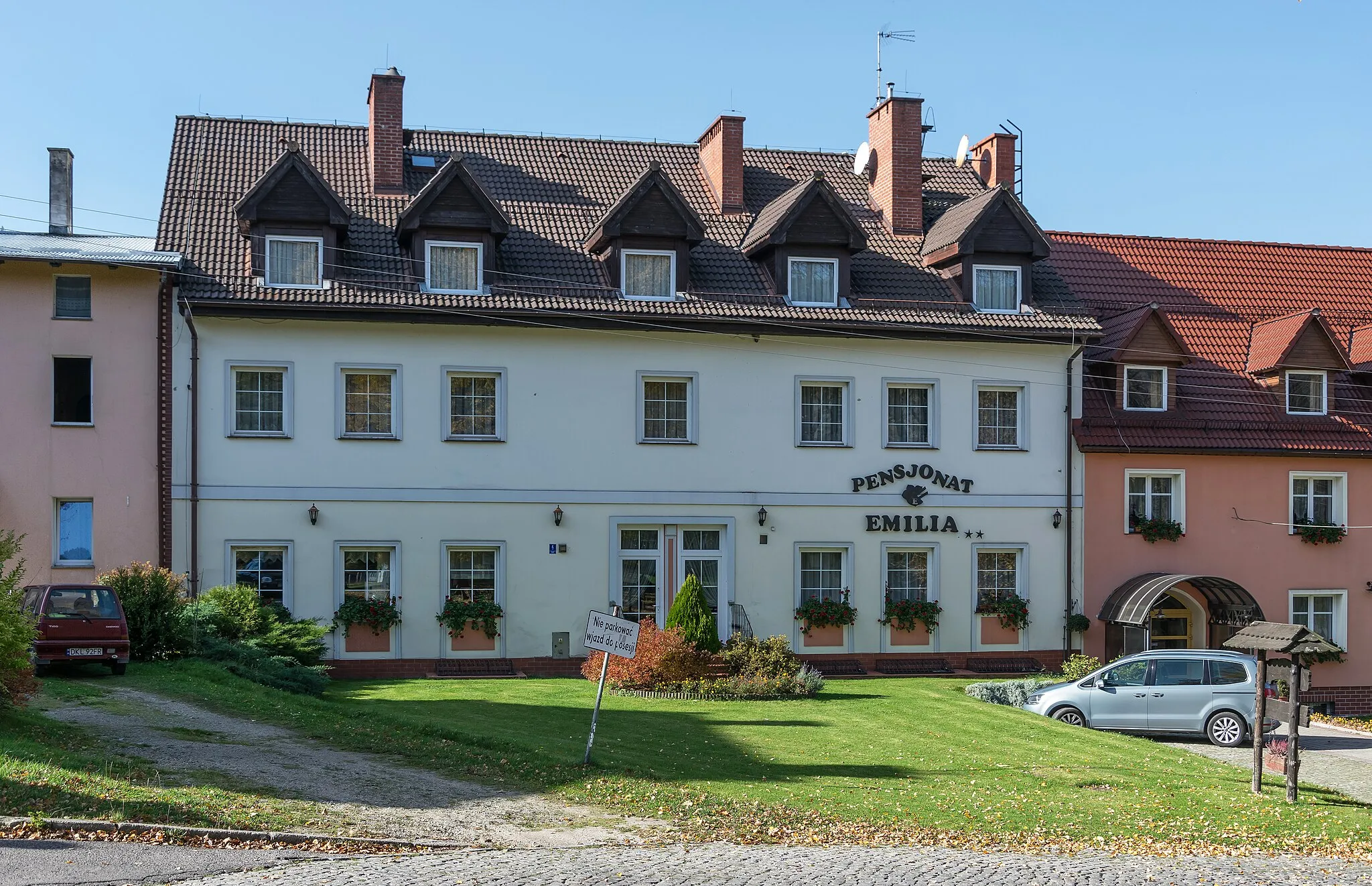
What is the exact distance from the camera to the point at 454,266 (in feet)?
92.7

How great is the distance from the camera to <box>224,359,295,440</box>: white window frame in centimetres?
2680

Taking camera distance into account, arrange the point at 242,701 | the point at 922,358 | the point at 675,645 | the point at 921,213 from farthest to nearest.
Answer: the point at 921,213
the point at 922,358
the point at 675,645
the point at 242,701

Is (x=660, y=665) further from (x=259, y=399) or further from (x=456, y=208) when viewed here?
(x=456, y=208)

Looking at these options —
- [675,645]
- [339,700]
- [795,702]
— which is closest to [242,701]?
[339,700]

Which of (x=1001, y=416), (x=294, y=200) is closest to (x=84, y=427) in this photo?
(x=294, y=200)

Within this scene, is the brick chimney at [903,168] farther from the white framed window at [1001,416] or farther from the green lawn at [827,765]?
the green lawn at [827,765]

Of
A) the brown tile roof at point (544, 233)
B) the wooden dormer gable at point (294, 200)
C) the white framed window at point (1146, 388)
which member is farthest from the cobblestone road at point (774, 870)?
the white framed window at point (1146, 388)

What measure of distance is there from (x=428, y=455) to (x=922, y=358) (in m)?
10.6

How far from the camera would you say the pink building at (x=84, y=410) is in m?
26.2

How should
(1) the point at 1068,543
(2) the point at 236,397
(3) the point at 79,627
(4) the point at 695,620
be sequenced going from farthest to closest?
(1) the point at 1068,543, (2) the point at 236,397, (4) the point at 695,620, (3) the point at 79,627

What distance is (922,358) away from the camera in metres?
30.0

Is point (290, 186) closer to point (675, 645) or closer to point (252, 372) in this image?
point (252, 372)

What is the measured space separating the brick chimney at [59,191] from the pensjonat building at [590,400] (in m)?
2.54

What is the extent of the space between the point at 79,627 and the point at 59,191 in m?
13.2
